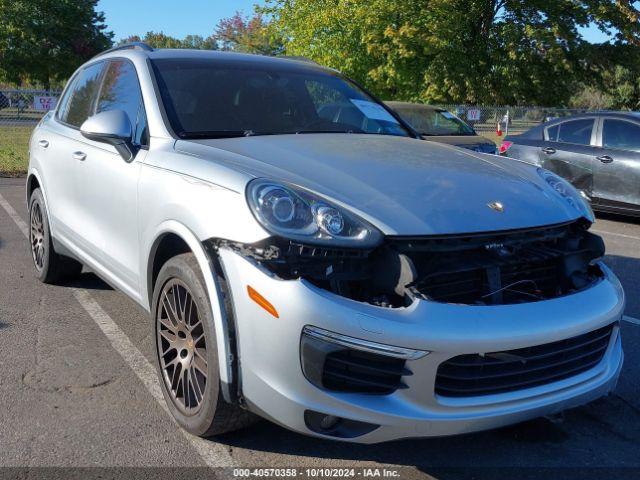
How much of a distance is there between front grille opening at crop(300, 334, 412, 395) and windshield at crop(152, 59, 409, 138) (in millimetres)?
1601

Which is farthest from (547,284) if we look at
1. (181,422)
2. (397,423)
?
(181,422)

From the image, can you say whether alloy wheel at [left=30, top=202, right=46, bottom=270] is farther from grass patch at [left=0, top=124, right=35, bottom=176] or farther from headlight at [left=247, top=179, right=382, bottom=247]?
grass patch at [left=0, top=124, right=35, bottom=176]

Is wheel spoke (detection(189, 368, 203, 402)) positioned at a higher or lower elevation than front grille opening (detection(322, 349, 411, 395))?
lower

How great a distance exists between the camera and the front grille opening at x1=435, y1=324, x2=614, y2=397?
252cm

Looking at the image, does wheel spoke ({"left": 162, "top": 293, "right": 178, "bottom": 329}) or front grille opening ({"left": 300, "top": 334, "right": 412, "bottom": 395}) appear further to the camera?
wheel spoke ({"left": 162, "top": 293, "right": 178, "bottom": 329})

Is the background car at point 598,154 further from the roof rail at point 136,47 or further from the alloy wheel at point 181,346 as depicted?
the alloy wheel at point 181,346

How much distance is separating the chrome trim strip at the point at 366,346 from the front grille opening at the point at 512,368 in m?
0.15

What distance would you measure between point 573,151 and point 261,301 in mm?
8317

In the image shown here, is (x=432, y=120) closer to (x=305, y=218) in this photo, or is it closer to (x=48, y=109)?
(x=305, y=218)

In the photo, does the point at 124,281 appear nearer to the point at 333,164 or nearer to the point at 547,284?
the point at 333,164

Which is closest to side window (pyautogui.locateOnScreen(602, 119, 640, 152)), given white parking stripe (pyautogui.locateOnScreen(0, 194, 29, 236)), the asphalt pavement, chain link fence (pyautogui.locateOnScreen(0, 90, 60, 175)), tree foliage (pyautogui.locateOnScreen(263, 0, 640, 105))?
the asphalt pavement

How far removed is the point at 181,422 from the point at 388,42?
74.9 feet

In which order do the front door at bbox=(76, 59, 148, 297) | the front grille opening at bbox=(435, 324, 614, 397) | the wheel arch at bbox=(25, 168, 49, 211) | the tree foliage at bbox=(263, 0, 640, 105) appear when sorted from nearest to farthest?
the front grille opening at bbox=(435, 324, 614, 397) → the front door at bbox=(76, 59, 148, 297) → the wheel arch at bbox=(25, 168, 49, 211) → the tree foliage at bbox=(263, 0, 640, 105)

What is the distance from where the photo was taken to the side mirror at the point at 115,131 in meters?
3.58
